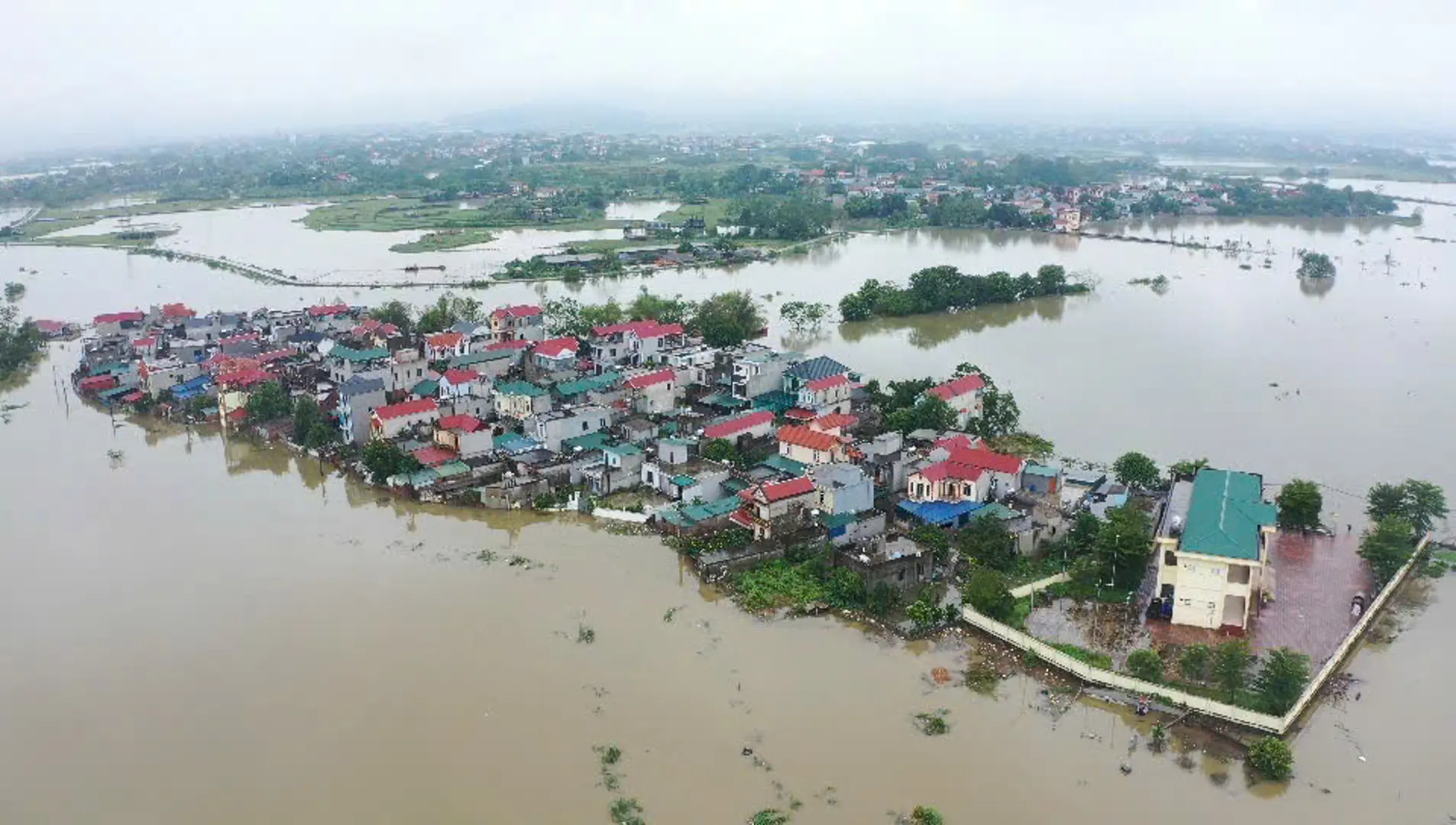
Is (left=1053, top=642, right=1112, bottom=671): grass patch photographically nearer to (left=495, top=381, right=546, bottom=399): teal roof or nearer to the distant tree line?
(left=495, top=381, right=546, bottom=399): teal roof

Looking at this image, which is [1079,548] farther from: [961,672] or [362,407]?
[362,407]

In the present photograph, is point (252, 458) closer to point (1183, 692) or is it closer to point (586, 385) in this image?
point (586, 385)

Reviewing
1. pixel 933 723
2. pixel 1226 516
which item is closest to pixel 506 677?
pixel 933 723

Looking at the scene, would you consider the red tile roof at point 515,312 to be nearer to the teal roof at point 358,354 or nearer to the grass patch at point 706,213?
the teal roof at point 358,354

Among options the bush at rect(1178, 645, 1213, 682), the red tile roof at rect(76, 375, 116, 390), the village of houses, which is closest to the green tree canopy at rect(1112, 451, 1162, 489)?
the village of houses

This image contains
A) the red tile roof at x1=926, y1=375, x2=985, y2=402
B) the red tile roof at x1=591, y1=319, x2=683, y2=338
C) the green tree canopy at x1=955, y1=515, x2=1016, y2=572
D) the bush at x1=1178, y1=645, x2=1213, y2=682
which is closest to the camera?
the bush at x1=1178, y1=645, x2=1213, y2=682
